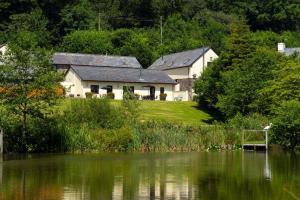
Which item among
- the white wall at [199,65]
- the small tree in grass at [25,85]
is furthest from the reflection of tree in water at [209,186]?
the white wall at [199,65]

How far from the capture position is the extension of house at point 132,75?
7788 cm

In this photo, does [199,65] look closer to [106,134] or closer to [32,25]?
[32,25]

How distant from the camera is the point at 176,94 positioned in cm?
8431

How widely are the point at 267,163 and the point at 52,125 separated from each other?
50.6 feet

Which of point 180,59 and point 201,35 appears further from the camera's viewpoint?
point 201,35

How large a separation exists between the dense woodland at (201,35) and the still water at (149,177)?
635 inches

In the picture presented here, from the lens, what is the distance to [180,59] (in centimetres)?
9169

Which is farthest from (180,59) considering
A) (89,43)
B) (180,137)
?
(180,137)

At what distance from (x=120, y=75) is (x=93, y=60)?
1250cm

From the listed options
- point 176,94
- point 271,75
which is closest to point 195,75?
point 176,94

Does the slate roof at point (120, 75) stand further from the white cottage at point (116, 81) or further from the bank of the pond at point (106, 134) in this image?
the bank of the pond at point (106, 134)

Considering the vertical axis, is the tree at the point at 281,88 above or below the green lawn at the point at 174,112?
above

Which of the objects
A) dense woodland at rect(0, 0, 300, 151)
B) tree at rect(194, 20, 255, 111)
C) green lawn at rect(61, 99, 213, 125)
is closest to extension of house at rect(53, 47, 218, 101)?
green lawn at rect(61, 99, 213, 125)

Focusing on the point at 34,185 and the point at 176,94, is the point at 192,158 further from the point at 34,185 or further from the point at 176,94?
the point at 176,94
